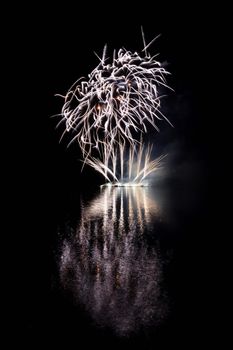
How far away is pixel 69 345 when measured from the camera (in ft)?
15.7

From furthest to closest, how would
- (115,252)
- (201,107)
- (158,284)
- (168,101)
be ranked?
(201,107) < (168,101) < (115,252) < (158,284)

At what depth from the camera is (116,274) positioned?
7.55 meters

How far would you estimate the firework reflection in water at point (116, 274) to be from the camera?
5.58 meters

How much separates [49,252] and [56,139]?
53.1m

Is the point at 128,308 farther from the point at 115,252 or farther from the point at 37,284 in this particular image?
the point at 115,252

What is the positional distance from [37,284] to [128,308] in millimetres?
1966

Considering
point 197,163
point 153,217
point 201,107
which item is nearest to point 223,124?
point 201,107

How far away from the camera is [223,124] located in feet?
167

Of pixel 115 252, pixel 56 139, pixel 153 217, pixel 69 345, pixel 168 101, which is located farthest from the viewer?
pixel 56 139

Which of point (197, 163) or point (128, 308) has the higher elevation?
point (197, 163)

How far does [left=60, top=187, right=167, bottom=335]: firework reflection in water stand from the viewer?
5578 millimetres

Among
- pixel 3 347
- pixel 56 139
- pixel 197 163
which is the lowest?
pixel 3 347

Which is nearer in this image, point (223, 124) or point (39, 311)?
point (39, 311)

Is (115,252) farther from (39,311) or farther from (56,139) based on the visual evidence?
(56,139)
